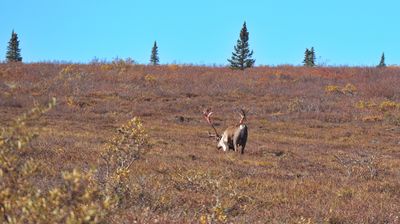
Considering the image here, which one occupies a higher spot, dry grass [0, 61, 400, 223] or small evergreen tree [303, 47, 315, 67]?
small evergreen tree [303, 47, 315, 67]

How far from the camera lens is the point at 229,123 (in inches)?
1054

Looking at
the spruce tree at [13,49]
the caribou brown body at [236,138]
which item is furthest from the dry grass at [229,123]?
the spruce tree at [13,49]

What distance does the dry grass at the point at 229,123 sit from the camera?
29.3ft

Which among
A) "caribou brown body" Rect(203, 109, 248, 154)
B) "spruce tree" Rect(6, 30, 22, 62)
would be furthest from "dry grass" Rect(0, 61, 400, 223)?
"spruce tree" Rect(6, 30, 22, 62)

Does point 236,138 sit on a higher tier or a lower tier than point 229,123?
lower

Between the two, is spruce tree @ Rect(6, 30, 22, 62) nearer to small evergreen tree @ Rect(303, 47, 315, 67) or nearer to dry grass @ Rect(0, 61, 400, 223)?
dry grass @ Rect(0, 61, 400, 223)

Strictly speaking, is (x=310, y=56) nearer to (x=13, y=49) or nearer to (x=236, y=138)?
(x=13, y=49)

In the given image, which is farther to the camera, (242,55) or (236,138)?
(242,55)

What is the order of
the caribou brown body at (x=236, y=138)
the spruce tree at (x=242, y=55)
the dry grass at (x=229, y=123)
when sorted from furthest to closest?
the spruce tree at (x=242, y=55)
the caribou brown body at (x=236, y=138)
the dry grass at (x=229, y=123)

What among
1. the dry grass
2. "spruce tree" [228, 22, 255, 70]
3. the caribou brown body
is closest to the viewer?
the dry grass

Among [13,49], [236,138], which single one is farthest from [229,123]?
[13,49]

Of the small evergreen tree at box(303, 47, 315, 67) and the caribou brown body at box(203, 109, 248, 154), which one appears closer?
the caribou brown body at box(203, 109, 248, 154)

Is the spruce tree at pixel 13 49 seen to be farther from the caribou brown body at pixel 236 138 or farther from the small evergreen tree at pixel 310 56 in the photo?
the caribou brown body at pixel 236 138

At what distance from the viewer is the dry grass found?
8.92 metres
